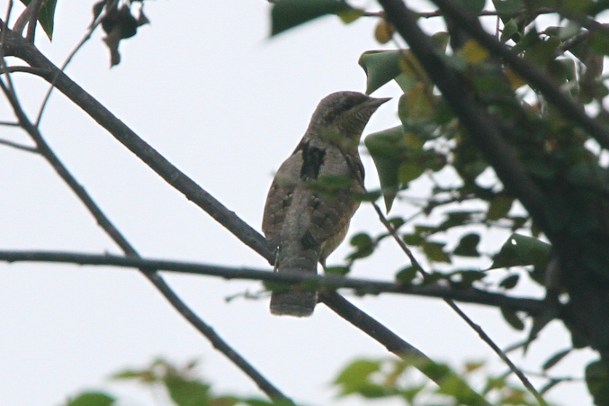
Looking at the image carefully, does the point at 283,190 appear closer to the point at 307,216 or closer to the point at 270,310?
the point at 307,216

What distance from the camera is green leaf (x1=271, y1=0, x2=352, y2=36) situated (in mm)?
1796

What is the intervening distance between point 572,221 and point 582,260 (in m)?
0.09

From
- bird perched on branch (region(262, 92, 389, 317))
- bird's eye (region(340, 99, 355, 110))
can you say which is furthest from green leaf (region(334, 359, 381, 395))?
bird's eye (region(340, 99, 355, 110))

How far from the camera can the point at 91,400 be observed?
1568 millimetres

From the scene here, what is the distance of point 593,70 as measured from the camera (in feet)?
6.75

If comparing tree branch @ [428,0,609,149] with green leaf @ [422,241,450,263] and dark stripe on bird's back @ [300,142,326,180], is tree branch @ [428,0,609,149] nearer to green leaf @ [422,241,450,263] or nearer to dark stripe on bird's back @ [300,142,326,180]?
green leaf @ [422,241,450,263]

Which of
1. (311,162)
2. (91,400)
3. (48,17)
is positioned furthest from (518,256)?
(311,162)

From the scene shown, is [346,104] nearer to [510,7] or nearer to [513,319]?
[510,7]

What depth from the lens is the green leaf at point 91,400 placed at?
5.14 ft

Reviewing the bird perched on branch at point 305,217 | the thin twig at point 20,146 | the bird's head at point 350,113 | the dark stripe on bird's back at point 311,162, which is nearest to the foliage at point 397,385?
the thin twig at point 20,146

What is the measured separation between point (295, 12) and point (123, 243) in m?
0.93

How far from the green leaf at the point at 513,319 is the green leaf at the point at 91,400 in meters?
0.89

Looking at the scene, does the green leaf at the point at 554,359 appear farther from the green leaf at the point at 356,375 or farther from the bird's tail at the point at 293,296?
the bird's tail at the point at 293,296

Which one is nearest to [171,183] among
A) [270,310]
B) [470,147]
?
[270,310]
